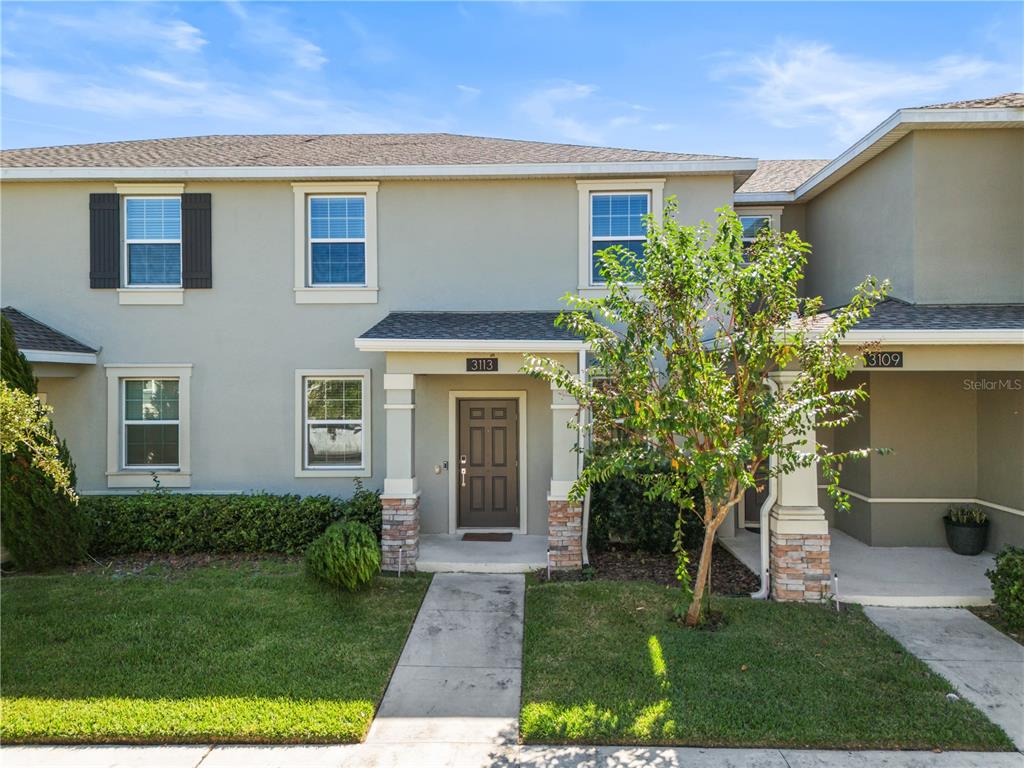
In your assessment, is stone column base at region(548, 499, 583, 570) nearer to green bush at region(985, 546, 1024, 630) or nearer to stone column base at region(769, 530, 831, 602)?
stone column base at region(769, 530, 831, 602)

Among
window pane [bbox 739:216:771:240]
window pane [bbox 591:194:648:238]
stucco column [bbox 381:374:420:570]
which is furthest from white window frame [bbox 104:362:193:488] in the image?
window pane [bbox 739:216:771:240]

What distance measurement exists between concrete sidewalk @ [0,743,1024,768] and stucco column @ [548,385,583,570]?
3593mm

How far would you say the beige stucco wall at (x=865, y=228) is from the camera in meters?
8.53

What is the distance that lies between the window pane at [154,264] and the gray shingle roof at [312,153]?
129 cm

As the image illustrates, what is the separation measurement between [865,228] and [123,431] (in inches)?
495

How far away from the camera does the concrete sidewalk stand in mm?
4328

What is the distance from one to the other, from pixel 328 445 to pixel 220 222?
13.5ft

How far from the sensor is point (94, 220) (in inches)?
384

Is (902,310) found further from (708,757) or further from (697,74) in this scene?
(708,757)

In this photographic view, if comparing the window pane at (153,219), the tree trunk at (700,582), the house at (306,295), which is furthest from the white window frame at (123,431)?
the tree trunk at (700,582)

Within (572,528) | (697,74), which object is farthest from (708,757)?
(697,74)

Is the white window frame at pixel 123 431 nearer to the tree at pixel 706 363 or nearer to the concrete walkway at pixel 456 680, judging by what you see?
the concrete walkway at pixel 456 680

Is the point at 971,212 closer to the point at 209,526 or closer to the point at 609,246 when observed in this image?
the point at 609,246

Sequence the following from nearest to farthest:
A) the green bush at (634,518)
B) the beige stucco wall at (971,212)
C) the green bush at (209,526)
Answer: the beige stucco wall at (971,212), the green bush at (634,518), the green bush at (209,526)
